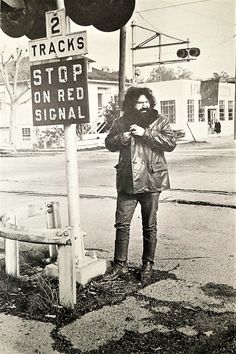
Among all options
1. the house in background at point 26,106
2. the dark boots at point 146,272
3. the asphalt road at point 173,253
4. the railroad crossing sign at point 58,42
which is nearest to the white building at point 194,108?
the asphalt road at point 173,253

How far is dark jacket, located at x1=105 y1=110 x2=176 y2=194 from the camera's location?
3508 mm

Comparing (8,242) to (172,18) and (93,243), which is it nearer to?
(93,243)

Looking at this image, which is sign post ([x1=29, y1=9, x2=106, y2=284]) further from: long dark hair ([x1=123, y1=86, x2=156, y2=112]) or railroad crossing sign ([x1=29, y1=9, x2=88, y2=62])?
long dark hair ([x1=123, y1=86, x2=156, y2=112])

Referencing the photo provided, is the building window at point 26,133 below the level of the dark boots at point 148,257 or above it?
above

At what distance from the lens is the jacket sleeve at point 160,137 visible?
3.48 m

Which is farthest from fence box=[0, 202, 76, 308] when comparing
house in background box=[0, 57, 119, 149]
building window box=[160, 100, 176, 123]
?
building window box=[160, 100, 176, 123]

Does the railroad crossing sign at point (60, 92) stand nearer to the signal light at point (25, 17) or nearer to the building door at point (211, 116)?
the signal light at point (25, 17)

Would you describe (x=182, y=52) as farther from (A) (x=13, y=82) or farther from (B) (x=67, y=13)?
(A) (x=13, y=82)

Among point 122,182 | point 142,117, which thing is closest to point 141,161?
point 122,182

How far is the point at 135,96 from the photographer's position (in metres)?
3.55

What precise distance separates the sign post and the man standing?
27cm

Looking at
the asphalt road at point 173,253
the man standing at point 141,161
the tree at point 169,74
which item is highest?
the tree at point 169,74

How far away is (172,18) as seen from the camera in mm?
3396

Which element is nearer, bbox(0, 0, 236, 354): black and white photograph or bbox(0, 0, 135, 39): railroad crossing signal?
bbox(0, 0, 236, 354): black and white photograph
